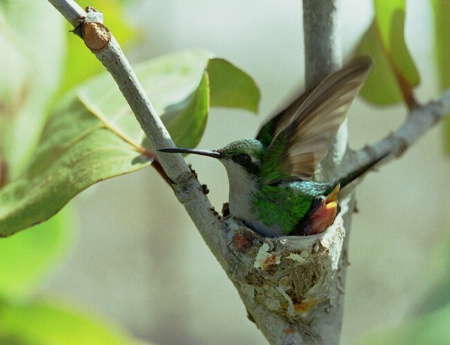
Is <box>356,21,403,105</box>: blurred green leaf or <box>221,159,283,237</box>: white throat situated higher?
<box>356,21,403,105</box>: blurred green leaf

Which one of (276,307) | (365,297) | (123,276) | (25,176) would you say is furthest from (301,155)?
(123,276)

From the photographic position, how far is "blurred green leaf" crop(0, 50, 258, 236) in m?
1.11

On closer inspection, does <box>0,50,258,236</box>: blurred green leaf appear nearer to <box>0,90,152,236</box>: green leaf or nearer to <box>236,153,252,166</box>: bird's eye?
<box>0,90,152,236</box>: green leaf

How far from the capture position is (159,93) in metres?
1.29

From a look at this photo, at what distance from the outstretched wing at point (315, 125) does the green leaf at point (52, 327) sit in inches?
18.5

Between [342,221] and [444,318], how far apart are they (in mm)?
330

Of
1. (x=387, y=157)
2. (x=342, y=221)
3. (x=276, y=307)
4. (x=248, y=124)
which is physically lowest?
(x=276, y=307)

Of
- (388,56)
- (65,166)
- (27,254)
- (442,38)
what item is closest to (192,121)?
(65,166)

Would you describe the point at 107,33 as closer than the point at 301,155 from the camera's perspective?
Yes

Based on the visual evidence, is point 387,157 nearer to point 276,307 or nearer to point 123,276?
point 276,307

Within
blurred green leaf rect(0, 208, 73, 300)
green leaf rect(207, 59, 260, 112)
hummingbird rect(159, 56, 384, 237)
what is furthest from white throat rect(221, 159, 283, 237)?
blurred green leaf rect(0, 208, 73, 300)

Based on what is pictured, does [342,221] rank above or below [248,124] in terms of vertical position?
below

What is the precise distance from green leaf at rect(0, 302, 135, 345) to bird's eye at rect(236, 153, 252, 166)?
1.42ft

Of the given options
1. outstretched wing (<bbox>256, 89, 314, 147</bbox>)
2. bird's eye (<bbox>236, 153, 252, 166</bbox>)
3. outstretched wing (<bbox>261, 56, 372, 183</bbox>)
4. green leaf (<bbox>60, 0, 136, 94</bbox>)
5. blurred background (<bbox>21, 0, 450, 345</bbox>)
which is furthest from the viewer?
blurred background (<bbox>21, 0, 450, 345</bbox>)
